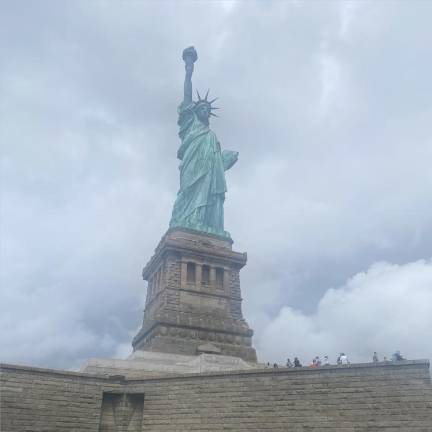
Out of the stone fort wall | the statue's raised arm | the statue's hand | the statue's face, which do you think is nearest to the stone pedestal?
the stone fort wall

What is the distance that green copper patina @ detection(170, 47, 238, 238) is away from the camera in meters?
36.9

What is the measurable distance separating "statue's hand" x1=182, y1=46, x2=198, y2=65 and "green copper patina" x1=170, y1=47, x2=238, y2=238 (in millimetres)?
7299

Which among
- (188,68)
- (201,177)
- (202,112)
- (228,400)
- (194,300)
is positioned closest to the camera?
(228,400)

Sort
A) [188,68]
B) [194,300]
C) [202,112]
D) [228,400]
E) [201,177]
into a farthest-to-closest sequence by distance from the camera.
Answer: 1. [188,68]
2. [202,112]
3. [201,177]
4. [194,300]
5. [228,400]

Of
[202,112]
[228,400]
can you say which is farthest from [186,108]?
[228,400]

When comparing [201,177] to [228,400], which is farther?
[201,177]

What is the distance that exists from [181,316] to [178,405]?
12.4 meters

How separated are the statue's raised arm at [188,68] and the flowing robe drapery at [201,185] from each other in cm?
474

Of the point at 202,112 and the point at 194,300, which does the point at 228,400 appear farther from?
the point at 202,112

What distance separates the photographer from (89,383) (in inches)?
730

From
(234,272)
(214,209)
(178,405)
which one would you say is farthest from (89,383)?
(214,209)

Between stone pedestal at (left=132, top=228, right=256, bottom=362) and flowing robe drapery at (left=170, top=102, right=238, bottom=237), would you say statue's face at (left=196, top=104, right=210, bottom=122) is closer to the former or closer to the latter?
flowing robe drapery at (left=170, top=102, right=238, bottom=237)

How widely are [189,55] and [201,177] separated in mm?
15667

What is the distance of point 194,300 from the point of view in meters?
31.9
